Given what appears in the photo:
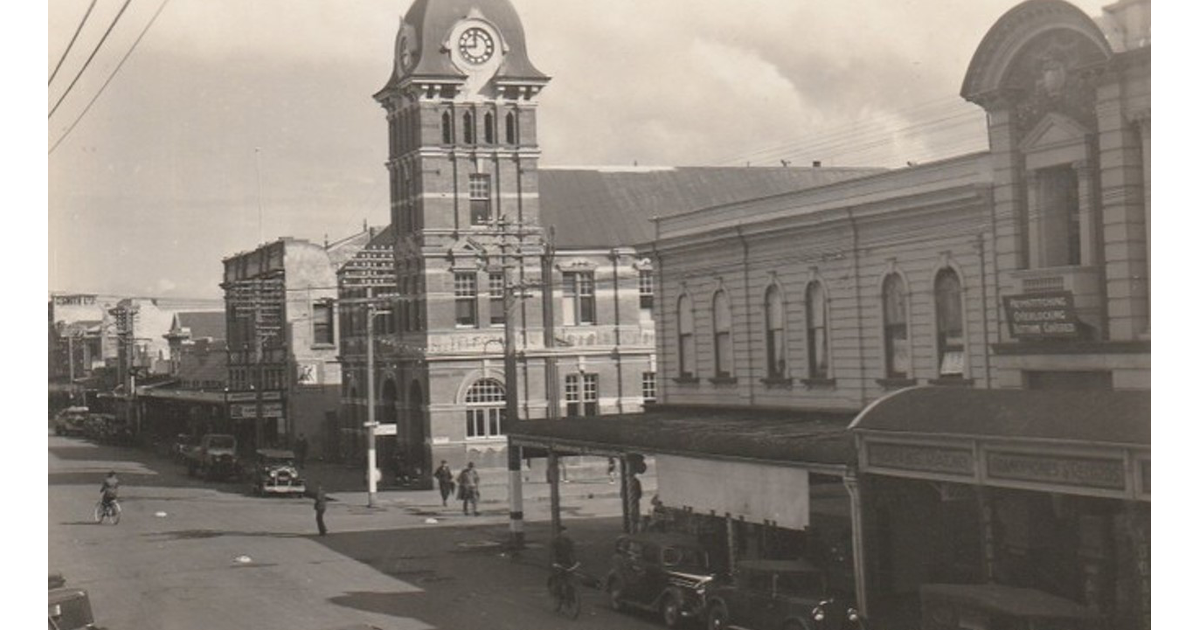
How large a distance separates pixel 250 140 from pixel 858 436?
9.57 metres

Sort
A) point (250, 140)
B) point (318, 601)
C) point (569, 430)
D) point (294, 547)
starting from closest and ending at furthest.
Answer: point (250, 140) → point (318, 601) → point (569, 430) → point (294, 547)

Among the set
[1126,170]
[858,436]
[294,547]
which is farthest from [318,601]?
[1126,170]

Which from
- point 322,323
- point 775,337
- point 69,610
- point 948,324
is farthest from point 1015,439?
point 322,323

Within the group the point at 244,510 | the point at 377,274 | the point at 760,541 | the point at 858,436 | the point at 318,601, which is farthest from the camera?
the point at 377,274

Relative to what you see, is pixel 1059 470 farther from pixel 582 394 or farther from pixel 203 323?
pixel 203 323

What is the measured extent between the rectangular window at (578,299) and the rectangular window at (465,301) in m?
4.28

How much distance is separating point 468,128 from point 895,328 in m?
20.5

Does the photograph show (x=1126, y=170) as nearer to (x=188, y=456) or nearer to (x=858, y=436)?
(x=858, y=436)

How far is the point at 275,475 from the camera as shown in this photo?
117 feet

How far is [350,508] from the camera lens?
Answer: 106 feet

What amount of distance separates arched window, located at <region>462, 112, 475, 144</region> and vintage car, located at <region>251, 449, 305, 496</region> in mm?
10297

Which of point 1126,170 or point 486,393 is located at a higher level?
point 1126,170

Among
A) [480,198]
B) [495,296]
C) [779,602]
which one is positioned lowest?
[779,602]

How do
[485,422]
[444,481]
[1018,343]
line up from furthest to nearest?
[485,422], [444,481], [1018,343]
